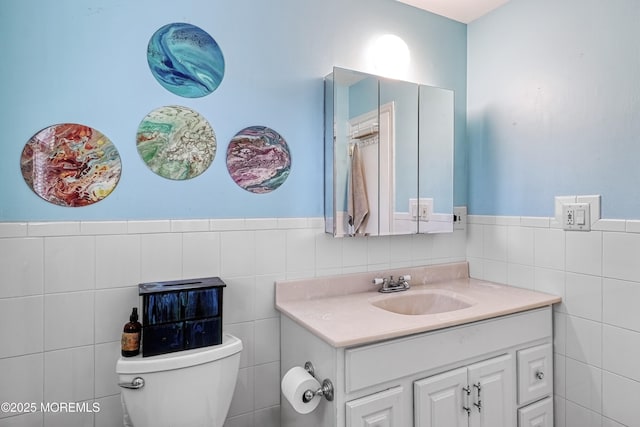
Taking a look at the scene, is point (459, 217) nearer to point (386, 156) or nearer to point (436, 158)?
point (436, 158)

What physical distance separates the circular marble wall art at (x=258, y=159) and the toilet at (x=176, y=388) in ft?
2.16

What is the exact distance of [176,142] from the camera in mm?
1373

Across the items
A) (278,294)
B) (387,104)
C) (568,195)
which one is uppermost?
(387,104)

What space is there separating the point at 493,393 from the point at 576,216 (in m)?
0.81

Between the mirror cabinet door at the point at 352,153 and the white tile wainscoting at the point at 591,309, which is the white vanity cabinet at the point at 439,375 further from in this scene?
the mirror cabinet door at the point at 352,153

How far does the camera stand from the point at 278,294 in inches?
60.9

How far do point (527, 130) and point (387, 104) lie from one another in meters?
0.68

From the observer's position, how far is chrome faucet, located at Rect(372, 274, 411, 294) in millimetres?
1729

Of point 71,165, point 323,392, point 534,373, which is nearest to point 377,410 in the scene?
point 323,392

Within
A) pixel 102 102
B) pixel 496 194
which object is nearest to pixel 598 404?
pixel 496 194

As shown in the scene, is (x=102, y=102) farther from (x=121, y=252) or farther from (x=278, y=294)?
(x=278, y=294)

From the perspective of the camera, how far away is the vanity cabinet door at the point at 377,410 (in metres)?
1.15

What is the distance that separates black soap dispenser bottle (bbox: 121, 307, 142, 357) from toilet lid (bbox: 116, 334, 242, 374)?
2cm

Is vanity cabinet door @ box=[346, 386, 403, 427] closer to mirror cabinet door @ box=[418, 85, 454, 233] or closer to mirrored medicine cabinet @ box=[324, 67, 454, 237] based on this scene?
mirrored medicine cabinet @ box=[324, 67, 454, 237]
